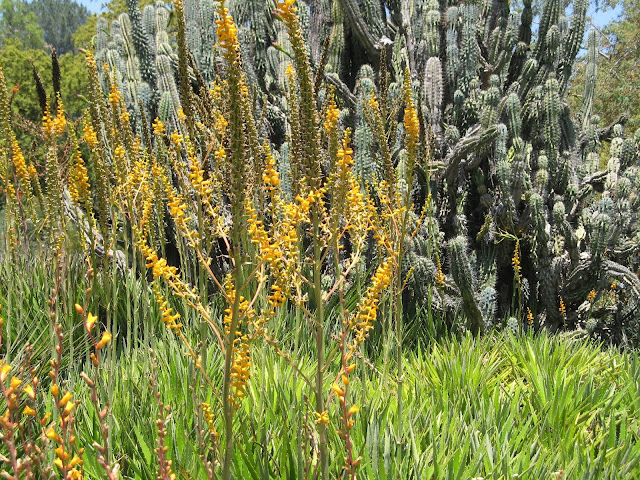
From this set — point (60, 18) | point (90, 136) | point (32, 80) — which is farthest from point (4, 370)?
point (60, 18)

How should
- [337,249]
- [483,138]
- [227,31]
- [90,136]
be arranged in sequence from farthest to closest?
[483,138] < [90,136] < [337,249] < [227,31]

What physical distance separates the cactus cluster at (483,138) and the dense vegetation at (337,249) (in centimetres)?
3

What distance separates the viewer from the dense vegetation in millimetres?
1980

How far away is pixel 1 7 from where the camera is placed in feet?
103

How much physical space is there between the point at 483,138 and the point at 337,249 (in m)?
3.98

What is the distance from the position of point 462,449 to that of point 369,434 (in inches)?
15.3

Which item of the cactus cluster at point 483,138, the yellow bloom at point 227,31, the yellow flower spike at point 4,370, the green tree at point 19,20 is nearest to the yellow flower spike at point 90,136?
the yellow bloom at point 227,31

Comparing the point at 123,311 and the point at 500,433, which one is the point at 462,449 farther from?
the point at 123,311

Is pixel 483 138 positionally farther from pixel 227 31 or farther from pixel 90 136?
pixel 227 31

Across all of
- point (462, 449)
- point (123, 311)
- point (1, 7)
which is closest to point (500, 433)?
point (462, 449)

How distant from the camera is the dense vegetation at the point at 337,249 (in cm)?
198

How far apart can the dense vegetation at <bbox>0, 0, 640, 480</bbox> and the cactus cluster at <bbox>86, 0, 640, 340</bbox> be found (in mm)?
A: 31

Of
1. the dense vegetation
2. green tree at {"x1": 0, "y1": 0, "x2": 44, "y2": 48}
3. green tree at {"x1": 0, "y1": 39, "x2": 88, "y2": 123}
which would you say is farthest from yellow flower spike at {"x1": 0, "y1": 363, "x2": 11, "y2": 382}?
green tree at {"x1": 0, "y1": 0, "x2": 44, "y2": 48}

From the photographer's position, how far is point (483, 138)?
5285mm
